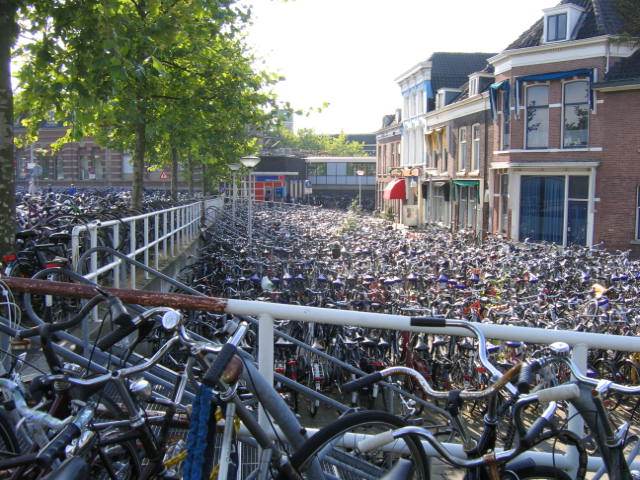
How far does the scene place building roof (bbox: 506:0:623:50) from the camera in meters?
20.0

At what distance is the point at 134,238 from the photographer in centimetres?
805

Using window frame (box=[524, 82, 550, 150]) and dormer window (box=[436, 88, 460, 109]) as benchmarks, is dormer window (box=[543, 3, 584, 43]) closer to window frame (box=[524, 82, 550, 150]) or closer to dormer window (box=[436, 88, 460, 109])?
window frame (box=[524, 82, 550, 150])

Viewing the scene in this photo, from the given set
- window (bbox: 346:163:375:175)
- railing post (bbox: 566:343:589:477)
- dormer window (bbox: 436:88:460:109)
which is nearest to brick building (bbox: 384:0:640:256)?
dormer window (bbox: 436:88:460:109)

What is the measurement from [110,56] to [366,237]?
35.1ft

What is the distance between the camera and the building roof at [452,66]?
34.2 m

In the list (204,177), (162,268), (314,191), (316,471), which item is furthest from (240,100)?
(314,191)

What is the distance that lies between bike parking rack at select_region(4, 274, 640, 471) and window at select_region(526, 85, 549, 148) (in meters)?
19.6

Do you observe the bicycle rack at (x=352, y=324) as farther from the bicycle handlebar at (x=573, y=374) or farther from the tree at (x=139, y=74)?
Result: the tree at (x=139, y=74)

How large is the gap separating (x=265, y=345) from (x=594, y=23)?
Result: 20.9 metres

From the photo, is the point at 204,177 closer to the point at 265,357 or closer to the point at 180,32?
the point at 180,32

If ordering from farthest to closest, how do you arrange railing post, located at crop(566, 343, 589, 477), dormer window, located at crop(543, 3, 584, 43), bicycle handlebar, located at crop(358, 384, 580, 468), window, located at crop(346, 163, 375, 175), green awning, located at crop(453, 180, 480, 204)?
window, located at crop(346, 163, 375, 175), green awning, located at crop(453, 180, 480, 204), dormer window, located at crop(543, 3, 584, 43), railing post, located at crop(566, 343, 589, 477), bicycle handlebar, located at crop(358, 384, 580, 468)

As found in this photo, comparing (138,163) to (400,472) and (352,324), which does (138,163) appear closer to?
(352,324)

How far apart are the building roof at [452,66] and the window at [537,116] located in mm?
12926

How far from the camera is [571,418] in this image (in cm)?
257
